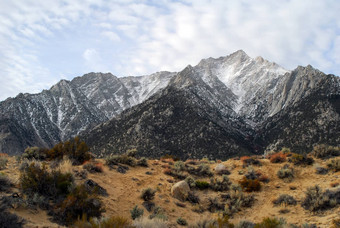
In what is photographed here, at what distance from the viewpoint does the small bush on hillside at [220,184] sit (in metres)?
16.7

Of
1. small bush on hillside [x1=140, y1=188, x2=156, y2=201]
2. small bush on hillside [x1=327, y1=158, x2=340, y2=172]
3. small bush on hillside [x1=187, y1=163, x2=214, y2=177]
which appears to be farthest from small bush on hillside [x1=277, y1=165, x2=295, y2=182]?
small bush on hillside [x1=140, y1=188, x2=156, y2=201]

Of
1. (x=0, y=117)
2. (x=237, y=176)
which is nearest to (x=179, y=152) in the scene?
(x=237, y=176)

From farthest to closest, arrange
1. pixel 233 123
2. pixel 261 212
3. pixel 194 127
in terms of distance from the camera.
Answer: pixel 233 123 → pixel 194 127 → pixel 261 212

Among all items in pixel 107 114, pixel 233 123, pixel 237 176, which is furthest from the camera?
pixel 107 114

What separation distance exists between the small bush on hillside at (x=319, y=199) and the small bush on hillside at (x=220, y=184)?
4.92 meters

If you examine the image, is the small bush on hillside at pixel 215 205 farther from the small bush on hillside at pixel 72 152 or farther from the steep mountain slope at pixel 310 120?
the steep mountain slope at pixel 310 120

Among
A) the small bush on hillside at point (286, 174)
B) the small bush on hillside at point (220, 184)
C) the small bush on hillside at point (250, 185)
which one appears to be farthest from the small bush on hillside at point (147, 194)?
the small bush on hillside at point (286, 174)

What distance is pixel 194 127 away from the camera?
9012 centimetres

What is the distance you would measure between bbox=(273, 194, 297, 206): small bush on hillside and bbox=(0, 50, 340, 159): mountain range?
205 feet

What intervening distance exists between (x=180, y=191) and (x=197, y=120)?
259ft

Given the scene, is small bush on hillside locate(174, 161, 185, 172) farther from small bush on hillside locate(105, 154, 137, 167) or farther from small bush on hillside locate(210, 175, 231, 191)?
small bush on hillside locate(105, 154, 137, 167)

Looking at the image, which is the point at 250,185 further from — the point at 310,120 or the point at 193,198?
the point at 310,120

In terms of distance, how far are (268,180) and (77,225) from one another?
46.6ft

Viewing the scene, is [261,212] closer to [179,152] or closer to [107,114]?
[179,152]
